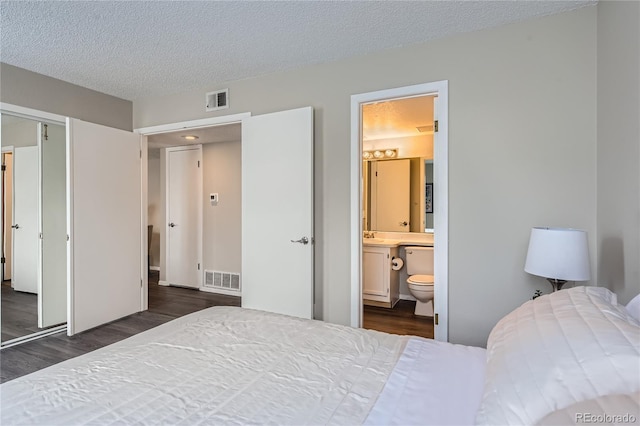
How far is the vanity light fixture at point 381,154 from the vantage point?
15.9ft

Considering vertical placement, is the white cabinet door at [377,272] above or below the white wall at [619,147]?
below

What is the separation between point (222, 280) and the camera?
4949 millimetres

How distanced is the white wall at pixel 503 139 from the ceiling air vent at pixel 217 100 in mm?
1231

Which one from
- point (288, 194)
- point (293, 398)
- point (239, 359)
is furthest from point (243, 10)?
point (293, 398)

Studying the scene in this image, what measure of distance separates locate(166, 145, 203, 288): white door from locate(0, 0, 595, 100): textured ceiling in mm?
2183

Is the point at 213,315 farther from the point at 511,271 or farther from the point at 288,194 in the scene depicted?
the point at 511,271

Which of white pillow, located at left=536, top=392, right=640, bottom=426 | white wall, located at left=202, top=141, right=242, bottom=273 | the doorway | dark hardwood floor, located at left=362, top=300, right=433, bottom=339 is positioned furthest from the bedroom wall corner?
white pillow, located at left=536, top=392, right=640, bottom=426

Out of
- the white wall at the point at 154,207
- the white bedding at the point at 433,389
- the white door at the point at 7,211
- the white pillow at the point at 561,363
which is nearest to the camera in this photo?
the white pillow at the point at 561,363

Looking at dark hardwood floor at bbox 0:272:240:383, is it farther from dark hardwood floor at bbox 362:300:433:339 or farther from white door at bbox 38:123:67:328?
dark hardwood floor at bbox 362:300:433:339

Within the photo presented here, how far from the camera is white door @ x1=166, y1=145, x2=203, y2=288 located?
5.13m

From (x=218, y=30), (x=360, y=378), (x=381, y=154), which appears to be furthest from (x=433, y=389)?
(x=381, y=154)

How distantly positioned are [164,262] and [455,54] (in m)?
5.02

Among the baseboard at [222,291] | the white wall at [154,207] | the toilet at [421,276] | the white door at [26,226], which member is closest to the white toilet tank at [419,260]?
the toilet at [421,276]

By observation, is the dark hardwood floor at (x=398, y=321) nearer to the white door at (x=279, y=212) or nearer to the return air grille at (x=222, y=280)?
the white door at (x=279, y=212)
